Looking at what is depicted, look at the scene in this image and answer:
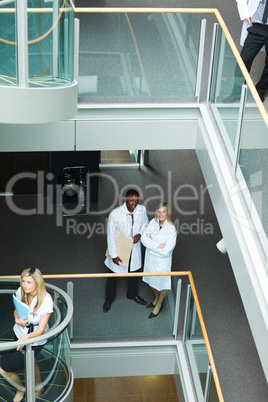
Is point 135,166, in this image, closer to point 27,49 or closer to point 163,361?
point 163,361

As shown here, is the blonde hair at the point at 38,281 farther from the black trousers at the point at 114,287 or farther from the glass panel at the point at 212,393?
the glass panel at the point at 212,393

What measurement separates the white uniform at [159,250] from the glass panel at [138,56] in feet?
5.56

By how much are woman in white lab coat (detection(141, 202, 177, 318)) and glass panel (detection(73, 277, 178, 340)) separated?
0.08 m

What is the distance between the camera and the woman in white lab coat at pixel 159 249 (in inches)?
327

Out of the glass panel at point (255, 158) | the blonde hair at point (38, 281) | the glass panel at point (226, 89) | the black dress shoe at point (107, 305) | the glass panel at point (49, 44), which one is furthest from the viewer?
the black dress shoe at point (107, 305)

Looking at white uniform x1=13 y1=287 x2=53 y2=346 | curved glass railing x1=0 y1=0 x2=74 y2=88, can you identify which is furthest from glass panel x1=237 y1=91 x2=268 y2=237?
white uniform x1=13 y1=287 x2=53 y2=346

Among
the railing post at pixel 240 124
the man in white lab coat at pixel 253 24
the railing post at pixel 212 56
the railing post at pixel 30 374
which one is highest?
the man in white lab coat at pixel 253 24

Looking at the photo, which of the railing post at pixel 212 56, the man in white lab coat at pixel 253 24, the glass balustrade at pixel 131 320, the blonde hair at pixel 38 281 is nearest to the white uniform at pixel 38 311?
the blonde hair at pixel 38 281

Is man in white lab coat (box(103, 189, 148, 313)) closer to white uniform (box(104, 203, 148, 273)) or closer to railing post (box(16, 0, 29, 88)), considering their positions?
white uniform (box(104, 203, 148, 273))

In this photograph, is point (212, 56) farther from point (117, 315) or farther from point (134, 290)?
point (117, 315)

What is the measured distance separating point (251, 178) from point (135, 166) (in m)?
7.50

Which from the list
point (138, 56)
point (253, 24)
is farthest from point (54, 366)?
point (253, 24)

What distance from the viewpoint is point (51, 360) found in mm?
6832

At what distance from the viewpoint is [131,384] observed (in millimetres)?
10211
